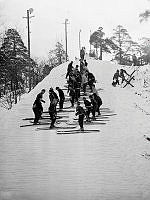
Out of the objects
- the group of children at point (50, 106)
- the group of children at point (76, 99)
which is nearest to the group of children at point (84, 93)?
the group of children at point (76, 99)

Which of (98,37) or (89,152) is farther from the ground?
(98,37)

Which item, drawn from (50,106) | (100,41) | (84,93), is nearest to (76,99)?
(84,93)

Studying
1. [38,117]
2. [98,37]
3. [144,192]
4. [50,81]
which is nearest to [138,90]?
[50,81]

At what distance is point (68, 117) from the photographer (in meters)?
19.2

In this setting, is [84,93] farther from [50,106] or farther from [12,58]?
[12,58]

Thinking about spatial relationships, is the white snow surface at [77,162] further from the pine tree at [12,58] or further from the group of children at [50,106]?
the pine tree at [12,58]

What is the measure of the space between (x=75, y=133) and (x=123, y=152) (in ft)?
10.4

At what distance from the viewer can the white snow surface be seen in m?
9.27

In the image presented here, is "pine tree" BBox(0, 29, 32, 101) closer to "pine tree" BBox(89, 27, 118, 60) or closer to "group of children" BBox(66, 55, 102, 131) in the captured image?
"group of children" BBox(66, 55, 102, 131)

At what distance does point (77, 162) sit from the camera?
11.5m

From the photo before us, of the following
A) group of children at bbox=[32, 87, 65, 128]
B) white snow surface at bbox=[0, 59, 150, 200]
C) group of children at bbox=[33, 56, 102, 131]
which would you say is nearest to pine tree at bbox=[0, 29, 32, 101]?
group of children at bbox=[33, 56, 102, 131]

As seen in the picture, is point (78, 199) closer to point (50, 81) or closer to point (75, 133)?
point (75, 133)

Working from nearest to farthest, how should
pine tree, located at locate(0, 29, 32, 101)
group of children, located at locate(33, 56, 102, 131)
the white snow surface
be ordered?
the white snow surface → group of children, located at locate(33, 56, 102, 131) → pine tree, located at locate(0, 29, 32, 101)

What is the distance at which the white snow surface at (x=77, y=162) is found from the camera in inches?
365
